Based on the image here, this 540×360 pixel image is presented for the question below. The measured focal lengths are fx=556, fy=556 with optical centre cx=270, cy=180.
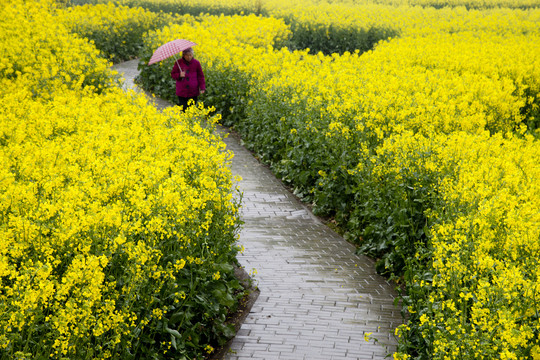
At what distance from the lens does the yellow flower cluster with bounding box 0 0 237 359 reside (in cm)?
342

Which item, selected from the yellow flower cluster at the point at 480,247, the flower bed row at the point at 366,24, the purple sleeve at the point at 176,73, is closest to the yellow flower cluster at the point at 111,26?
the flower bed row at the point at 366,24

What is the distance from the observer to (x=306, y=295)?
6066 mm

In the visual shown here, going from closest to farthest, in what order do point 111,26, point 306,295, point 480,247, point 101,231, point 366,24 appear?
1. point 101,231
2. point 480,247
3. point 306,295
4. point 111,26
5. point 366,24

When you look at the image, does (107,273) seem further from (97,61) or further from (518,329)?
(97,61)

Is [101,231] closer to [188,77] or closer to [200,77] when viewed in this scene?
[188,77]

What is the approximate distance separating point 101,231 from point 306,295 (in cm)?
266

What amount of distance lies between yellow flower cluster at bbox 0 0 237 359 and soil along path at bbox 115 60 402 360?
619mm

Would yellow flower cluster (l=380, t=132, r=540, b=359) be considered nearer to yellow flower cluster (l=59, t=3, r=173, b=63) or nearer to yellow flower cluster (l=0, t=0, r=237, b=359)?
yellow flower cluster (l=0, t=0, r=237, b=359)

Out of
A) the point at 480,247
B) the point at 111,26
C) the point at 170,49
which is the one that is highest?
the point at 170,49

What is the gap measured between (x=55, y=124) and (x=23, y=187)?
311 centimetres

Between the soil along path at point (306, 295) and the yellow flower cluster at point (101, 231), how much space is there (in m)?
0.62

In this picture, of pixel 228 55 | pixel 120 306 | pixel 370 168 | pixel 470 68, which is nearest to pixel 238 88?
pixel 228 55

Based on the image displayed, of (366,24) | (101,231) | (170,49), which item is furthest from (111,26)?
(101,231)

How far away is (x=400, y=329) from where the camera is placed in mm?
4547
